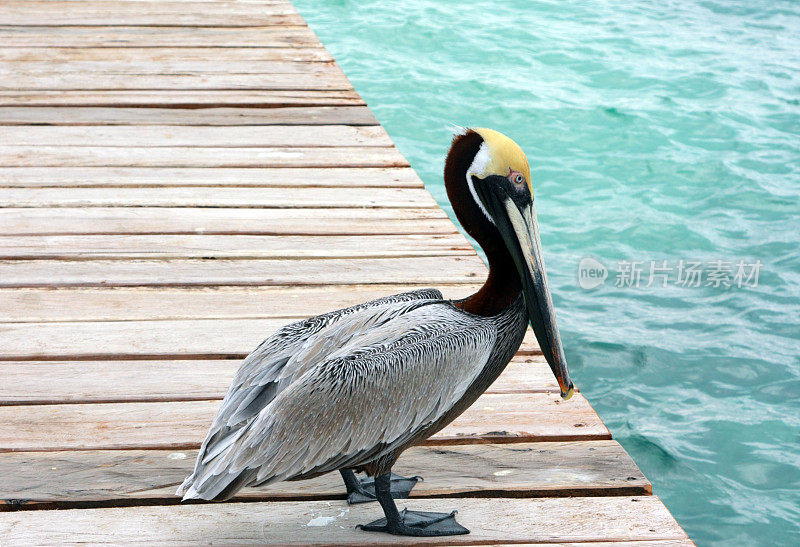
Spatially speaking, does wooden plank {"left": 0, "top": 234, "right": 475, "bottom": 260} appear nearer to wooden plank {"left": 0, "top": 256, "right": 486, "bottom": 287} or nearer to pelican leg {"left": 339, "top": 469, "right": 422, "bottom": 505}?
wooden plank {"left": 0, "top": 256, "right": 486, "bottom": 287}

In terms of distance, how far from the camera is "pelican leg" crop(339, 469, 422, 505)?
5.96 feet

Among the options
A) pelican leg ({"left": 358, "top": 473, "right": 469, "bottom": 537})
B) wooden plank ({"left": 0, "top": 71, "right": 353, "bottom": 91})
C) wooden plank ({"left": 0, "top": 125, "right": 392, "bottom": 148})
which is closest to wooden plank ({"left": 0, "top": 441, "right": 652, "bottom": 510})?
pelican leg ({"left": 358, "top": 473, "right": 469, "bottom": 537})

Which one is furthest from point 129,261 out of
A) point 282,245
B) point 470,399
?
point 470,399

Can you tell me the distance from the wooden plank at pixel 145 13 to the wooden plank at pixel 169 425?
413 cm

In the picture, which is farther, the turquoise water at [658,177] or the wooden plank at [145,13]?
the wooden plank at [145,13]

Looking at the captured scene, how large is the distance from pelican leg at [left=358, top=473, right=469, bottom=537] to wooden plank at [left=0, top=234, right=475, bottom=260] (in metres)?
1.29

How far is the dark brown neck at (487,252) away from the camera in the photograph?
1.69m

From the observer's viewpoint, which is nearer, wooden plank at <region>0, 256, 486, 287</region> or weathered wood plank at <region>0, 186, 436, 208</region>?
wooden plank at <region>0, 256, 486, 287</region>

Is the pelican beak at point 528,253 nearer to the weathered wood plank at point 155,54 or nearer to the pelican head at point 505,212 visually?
the pelican head at point 505,212

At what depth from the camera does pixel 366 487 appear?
189cm

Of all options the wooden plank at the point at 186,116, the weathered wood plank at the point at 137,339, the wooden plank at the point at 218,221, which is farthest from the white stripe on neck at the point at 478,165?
the wooden plank at the point at 186,116

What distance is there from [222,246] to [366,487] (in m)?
1.30

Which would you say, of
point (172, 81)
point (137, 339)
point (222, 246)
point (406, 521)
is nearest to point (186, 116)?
point (172, 81)

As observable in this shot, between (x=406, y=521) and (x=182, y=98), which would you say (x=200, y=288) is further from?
(x=182, y=98)
